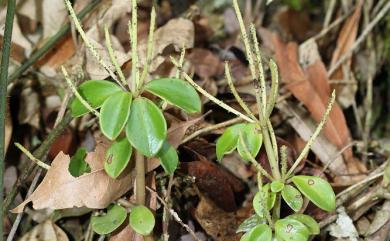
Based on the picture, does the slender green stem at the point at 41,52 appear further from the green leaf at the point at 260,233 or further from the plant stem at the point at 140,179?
the green leaf at the point at 260,233

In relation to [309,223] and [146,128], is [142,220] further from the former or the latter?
[309,223]

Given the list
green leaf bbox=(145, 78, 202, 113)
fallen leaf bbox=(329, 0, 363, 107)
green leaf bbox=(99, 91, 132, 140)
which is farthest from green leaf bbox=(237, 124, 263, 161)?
fallen leaf bbox=(329, 0, 363, 107)

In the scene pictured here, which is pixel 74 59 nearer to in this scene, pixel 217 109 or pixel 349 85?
pixel 217 109

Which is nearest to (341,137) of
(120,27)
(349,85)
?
(349,85)

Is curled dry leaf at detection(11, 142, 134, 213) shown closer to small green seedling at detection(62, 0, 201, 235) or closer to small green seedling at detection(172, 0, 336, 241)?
small green seedling at detection(62, 0, 201, 235)

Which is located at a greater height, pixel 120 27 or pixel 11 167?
pixel 120 27

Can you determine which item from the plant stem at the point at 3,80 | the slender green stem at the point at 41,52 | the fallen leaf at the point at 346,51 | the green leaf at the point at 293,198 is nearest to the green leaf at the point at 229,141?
the green leaf at the point at 293,198

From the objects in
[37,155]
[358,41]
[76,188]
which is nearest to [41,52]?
[37,155]
